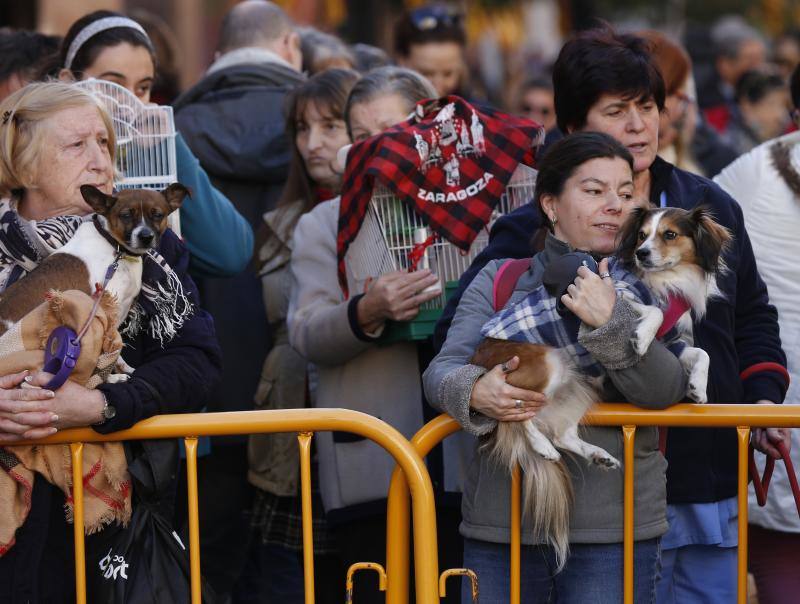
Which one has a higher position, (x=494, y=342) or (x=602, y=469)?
(x=494, y=342)

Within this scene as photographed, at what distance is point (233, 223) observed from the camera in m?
4.51

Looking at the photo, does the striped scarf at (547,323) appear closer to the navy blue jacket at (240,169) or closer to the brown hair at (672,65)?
the navy blue jacket at (240,169)

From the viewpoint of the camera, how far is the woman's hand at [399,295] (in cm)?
413

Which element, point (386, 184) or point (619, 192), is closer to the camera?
point (619, 192)

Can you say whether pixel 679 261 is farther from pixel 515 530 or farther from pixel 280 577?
pixel 280 577

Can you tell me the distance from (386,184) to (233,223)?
25.5 inches

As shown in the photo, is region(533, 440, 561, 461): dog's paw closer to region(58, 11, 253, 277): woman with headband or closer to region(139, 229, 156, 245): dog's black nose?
region(139, 229, 156, 245): dog's black nose

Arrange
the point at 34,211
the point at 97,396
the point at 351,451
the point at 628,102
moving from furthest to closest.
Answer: the point at 351,451 → the point at 628,102 → the point at 34,211 → the point at 97,396

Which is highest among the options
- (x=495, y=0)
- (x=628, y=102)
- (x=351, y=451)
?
(x=495, y=0)

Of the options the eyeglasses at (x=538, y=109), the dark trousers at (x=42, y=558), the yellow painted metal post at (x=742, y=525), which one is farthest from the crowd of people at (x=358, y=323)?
the eyeglasses at (x=538, y=109)

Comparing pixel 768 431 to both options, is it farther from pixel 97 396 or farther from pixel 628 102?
pixel 97 396

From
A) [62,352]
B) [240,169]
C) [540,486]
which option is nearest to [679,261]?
[540,486]

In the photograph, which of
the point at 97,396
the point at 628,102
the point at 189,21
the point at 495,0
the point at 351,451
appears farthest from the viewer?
the point at 495,0

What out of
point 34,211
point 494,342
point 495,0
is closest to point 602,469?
point 494,342
